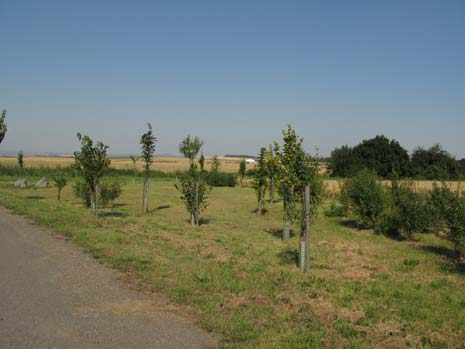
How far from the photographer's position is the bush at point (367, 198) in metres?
16.4

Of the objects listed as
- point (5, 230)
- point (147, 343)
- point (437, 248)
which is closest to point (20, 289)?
point (147, 343)

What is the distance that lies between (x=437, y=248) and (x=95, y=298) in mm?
11462

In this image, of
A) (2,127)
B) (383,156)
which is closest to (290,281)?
(2,127)

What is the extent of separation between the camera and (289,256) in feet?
37.0

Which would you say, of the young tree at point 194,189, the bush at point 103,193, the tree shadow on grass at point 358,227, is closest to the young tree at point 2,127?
the bush at point 103,193

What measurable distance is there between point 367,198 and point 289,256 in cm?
Answer: 686

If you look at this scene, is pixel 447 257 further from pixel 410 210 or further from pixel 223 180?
pixel 223 180

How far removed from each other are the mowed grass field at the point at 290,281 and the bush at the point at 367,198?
36.5 inches

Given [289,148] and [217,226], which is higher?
[289,148]

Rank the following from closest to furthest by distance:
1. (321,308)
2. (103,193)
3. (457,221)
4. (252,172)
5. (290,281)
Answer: (321,308), (290,281), (457,221), (103,193), (252,172)

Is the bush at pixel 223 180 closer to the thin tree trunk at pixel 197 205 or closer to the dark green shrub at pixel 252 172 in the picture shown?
the dark green shrub at pixel 252 172

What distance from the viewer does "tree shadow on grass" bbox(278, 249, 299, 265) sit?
1059cm

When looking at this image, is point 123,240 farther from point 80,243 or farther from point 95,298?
point 95,298

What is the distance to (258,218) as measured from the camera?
20.6 m
